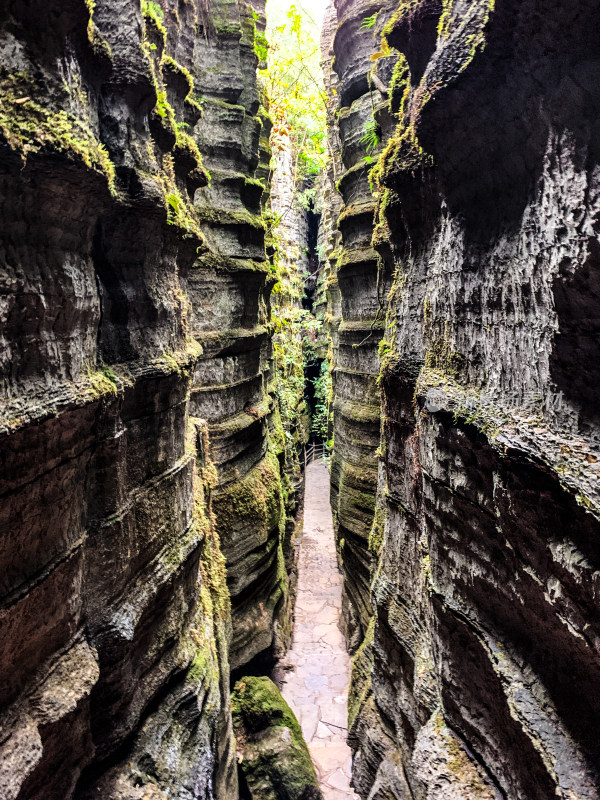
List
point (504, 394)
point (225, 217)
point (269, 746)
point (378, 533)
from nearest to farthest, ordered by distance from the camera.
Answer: point (504, 394) < point (378, 533) < point (269, 746) < point (225, 217)

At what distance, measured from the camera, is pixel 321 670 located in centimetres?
746

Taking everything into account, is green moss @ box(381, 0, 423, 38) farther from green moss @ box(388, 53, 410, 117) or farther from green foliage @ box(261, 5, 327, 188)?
green foliage @ box(261, 5, 327, 188)

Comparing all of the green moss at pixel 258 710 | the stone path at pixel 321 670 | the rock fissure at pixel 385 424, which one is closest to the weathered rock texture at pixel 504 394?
the rock fissure at pixel 385 424

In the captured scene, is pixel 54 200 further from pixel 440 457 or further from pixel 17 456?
pixel 440 457

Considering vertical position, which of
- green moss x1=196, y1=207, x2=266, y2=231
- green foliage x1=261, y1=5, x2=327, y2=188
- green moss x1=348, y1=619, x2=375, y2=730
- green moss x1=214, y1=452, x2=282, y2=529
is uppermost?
green foliage x1=261, y1=5, x2=327, y2=188

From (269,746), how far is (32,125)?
5960mm

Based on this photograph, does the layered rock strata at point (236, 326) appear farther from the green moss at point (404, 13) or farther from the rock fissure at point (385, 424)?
the green moss at point (404, 13)

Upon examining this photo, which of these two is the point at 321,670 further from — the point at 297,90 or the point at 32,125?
the point at 297,90

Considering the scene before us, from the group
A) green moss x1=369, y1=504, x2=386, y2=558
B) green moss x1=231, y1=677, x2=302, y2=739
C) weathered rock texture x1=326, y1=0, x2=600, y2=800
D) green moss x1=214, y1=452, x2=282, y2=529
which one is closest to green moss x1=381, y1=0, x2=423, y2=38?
weathered rock texture x1=326, y1=0, x2=600, y2=800

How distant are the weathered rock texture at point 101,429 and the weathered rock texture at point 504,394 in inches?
56.8

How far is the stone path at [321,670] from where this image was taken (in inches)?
233

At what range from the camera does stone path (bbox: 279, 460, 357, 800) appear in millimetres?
5930

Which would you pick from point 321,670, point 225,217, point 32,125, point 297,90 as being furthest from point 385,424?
point 297,90

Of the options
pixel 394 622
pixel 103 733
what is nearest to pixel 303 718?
pixel 394 622
